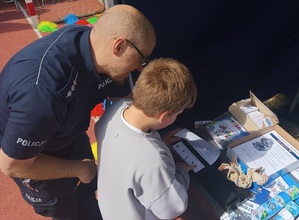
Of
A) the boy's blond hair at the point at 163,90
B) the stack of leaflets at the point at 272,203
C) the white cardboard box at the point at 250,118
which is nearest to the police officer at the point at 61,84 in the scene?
the boy's blond hair at the point at 163,90

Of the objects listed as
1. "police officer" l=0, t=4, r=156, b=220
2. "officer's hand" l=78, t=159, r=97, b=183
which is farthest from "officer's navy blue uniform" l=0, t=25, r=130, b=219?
"officer's hand" l=78, t=159, r=97, b=183

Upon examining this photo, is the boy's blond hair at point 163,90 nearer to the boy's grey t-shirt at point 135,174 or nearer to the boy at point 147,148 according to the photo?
the boy at point 147,148

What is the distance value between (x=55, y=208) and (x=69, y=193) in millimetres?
111

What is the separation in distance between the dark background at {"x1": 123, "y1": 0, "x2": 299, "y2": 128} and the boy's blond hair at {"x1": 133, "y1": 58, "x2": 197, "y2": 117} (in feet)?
1.67

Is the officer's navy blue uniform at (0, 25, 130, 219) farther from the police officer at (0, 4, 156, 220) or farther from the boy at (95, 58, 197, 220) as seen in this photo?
the boy at (95, 58, 197, 220)

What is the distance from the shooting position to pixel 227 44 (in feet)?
6.84

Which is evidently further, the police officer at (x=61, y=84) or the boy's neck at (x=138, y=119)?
the boy's neck at (x=138, y=119)

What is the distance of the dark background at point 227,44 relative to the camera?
1770mm

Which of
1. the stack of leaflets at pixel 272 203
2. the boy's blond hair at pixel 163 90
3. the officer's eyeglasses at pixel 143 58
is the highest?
the officer's eyeglasses at pixel 143 58

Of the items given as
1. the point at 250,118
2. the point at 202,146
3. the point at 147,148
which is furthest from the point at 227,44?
the point at 147,148

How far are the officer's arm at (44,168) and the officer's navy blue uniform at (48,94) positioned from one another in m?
0.06

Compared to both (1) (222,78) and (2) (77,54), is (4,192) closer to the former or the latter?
(2) (77,54)

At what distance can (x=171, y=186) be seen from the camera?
1217 mm

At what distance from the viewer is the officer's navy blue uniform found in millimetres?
1105
